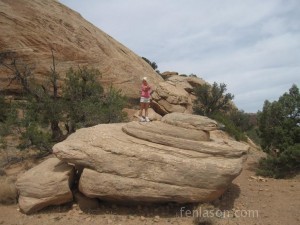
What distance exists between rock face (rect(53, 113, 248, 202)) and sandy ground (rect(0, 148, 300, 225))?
1.44 ft

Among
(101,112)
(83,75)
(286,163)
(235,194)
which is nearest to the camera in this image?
(235,194)

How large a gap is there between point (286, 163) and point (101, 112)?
7.94m

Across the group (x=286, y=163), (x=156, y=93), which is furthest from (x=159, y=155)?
(x=156, y=93)

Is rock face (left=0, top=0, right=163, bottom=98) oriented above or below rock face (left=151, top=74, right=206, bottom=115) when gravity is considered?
above

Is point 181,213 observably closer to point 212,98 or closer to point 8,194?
point 8,194

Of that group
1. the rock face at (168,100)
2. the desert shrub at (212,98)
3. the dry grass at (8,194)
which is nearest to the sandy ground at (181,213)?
the dry grass at (8,194)

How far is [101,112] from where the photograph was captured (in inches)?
595

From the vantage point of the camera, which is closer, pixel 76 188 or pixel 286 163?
pixel 76 188

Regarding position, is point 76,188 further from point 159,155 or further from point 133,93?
point 133,93

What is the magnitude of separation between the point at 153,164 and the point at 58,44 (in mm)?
16276

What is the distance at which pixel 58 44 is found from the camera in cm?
2253

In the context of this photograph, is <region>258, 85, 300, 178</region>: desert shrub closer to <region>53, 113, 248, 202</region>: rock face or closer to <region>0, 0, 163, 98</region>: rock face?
<region>53, 113, 248, 202</region>: rock face

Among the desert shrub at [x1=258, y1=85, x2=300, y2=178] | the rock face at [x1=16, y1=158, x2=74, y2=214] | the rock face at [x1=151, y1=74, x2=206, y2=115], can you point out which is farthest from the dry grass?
the rock face at [x1=151, y1=74, x2=206, y2=115]

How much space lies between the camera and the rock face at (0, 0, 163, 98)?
21.2m
